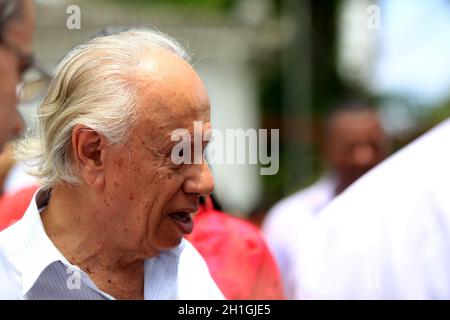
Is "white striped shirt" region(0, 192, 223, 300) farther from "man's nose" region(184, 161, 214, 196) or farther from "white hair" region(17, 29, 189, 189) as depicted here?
"man's nose" region(184, 161, 214, 196)

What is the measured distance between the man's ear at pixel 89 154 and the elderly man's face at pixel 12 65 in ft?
1.06

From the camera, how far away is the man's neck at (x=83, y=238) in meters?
1.51

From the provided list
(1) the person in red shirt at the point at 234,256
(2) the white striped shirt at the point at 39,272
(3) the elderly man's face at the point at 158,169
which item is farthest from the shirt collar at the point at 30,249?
(1) the person in red shirt at the point at 234,256

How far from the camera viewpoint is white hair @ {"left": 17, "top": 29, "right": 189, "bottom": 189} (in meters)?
1.45

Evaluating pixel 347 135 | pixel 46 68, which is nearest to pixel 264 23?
pixel 347 135

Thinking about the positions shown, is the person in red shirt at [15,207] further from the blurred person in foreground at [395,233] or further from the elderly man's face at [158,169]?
the blurred person in foreground at [395,233]

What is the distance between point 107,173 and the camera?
148 centimetres

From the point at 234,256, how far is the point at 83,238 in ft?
1.66

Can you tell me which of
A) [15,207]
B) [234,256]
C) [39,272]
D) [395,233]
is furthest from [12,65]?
[395,233]

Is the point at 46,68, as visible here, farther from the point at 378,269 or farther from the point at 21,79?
the point at 378,269

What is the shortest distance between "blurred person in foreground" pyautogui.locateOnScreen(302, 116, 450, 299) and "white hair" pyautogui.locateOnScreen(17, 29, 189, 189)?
0.44 metres

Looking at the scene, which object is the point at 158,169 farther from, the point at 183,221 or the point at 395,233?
the point at 395,233

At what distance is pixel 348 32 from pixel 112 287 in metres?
10.7

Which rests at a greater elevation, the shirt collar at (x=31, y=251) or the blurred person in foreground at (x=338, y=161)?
the blurred person in foreground at (x=338, y=161)
